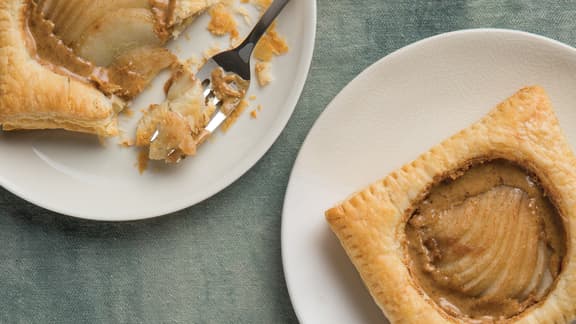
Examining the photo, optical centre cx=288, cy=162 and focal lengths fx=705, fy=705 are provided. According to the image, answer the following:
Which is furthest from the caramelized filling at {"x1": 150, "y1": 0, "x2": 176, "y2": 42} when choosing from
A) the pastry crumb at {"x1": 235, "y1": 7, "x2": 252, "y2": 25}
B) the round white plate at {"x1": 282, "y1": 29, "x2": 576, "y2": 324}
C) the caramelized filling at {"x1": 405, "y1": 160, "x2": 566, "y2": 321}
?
the caramelized filling at {"x1": 405, "y1": 160, "x2": 566, "y2": 321}

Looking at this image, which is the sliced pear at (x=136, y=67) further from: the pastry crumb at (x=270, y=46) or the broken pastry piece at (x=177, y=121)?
the pastry crumb at (x=270, y=46)

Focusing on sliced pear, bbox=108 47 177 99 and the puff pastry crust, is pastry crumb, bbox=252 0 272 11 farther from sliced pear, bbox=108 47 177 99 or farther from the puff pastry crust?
the puff pastry crust

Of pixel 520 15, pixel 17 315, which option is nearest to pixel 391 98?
pixel 520 15

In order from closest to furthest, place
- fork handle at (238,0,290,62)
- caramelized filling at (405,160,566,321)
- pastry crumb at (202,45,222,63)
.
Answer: caramelized filling at (405,160,566,321)
fork handle at (238,0,290,62)
pastry crumb at (202,45,222,63)

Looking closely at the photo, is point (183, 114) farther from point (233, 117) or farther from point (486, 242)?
point (486, 242)

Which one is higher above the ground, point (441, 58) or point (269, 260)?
point (441, 58)

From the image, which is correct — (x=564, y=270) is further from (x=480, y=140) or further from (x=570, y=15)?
(x=570, y=15)
